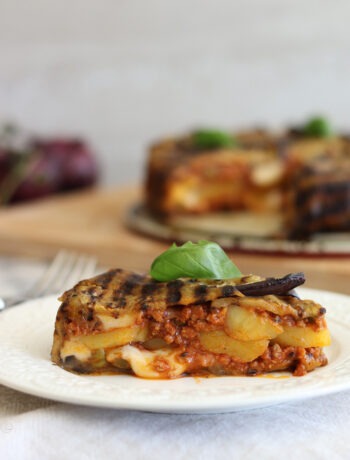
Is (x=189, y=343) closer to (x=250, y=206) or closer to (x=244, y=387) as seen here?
(x=244, y=387)

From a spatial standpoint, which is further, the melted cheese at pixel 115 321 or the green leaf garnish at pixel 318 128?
the green leaf garnish at pixel 318 128

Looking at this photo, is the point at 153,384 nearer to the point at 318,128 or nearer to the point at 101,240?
the point at 101,240

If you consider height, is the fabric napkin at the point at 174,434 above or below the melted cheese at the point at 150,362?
below

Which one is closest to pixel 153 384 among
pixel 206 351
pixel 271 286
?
pixel 206 351

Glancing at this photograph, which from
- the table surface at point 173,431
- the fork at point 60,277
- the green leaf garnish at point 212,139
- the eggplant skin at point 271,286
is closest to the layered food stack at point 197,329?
the eggplant skin at point 271,286

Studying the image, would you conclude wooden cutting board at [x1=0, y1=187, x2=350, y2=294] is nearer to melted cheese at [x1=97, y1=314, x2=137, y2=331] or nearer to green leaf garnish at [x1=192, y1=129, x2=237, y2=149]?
green leaf garnish at [x1=192, y1=129, x2=237, y2=149]

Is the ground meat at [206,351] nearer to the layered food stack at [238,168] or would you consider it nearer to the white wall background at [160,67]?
the layered food stack at [238,168]

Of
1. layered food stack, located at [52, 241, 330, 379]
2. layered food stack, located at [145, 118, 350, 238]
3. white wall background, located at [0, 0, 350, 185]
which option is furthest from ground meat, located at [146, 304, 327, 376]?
white wall background, located at [0, 0, 350, 185]
